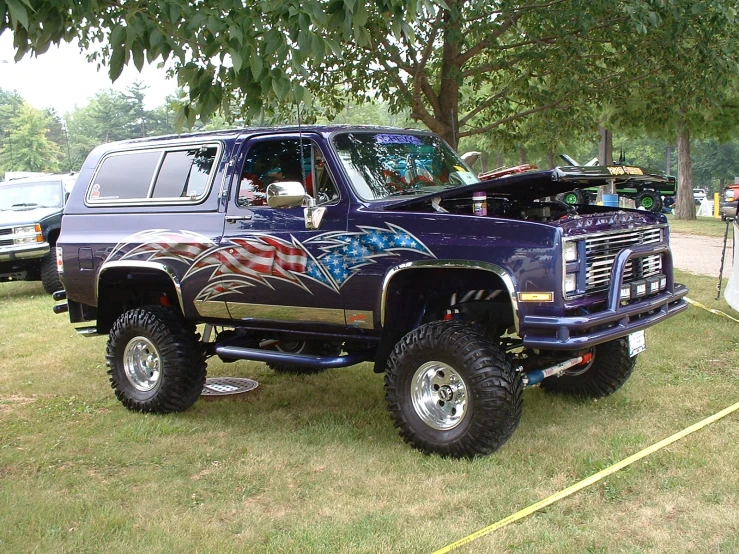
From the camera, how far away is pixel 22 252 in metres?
13.5

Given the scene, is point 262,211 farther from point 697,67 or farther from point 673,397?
point 697,67

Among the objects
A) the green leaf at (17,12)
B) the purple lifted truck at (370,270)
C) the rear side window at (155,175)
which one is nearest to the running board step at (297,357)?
the purple lifted truck at (370,270)

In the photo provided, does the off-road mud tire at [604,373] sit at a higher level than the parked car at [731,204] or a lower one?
lower

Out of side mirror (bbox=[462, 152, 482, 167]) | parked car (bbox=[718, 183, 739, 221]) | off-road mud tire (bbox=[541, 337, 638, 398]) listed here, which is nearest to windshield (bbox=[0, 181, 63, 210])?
side mirror (bbox=[462, 152, 482, 167])

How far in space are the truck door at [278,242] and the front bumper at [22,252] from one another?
8.66 meters

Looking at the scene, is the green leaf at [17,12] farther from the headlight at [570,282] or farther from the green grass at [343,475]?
the headlight at [570,282]

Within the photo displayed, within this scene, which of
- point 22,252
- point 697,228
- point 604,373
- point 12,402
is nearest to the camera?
point 604,373

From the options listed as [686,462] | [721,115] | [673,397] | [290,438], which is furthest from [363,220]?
[721,115]

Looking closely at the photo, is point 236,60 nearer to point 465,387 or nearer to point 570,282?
point 570,282

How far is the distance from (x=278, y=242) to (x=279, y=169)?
606 mm

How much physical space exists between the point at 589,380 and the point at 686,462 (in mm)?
1545

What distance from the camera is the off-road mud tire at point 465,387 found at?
4.99 meters

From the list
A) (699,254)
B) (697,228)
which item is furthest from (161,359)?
(697,228)

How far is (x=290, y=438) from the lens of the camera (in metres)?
5.80
